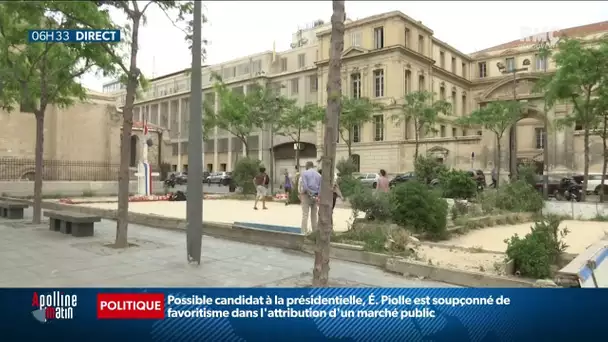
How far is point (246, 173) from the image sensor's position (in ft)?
81.1

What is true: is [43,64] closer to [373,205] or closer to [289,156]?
[373,205]

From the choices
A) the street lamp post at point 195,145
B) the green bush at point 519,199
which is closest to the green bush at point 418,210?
the street lamp post at point 195,145

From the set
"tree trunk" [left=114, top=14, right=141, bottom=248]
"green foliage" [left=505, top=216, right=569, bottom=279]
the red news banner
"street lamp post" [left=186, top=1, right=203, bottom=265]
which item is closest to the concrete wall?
"tree trunk" [left=114, top=14, right=141, bottom=248]

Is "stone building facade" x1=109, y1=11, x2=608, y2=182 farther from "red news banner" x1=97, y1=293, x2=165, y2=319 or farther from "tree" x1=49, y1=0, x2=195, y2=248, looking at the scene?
"red news banner" x1=97, y1=293, x2=165, y2=319

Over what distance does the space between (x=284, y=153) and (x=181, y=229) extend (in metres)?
44.9

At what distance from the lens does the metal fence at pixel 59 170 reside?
75.5ft

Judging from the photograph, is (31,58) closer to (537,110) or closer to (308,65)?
(537,110)

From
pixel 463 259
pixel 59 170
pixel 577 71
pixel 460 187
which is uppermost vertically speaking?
pixel 577 71

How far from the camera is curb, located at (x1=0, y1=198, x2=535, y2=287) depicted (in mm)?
6014

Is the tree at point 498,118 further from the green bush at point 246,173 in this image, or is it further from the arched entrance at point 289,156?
the arched entrance at point 289,156

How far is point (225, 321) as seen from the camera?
12.6 ft

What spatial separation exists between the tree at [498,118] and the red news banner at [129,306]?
2971 cm

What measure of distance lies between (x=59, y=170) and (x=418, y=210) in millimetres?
21716

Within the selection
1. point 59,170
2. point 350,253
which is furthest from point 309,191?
point 59,170
